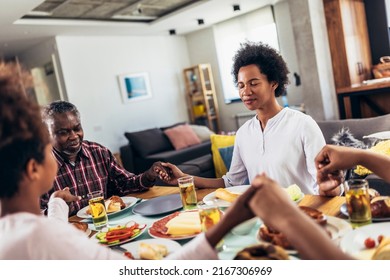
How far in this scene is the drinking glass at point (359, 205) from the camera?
0.81 meters

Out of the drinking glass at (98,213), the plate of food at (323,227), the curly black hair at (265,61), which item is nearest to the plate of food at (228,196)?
the plate of food at (323,227)

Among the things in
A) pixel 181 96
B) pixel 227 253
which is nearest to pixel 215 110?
pixel 181 96

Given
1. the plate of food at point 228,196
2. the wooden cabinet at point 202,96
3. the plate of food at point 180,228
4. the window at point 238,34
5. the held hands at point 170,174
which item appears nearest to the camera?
the plate of food at point 180,228

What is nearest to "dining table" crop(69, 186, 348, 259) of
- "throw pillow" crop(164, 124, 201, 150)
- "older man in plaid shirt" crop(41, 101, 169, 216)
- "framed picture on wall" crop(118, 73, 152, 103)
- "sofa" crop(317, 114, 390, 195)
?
"older man in plaid shirt" crop(41, 101, 169, 216)

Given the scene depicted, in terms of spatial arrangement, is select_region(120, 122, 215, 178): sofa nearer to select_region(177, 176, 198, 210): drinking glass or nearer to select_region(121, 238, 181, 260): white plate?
select_region(177, 176, 198, 210): drinking glass

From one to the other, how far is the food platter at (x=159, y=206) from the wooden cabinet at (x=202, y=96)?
15.6 feet

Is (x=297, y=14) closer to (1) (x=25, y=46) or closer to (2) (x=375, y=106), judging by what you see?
(2) (x=375, y=106)

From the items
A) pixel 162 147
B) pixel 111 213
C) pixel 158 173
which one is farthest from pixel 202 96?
pixel 111 213

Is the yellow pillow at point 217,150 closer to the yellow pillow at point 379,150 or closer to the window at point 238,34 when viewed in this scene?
the yellow pillow at point 379,150

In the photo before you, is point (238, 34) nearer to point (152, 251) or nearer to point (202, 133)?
point (202, 133)

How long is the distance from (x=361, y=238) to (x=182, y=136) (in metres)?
4.17

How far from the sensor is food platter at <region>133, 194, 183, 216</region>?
1.12m

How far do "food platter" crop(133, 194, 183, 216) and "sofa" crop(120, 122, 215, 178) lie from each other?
2.94m
